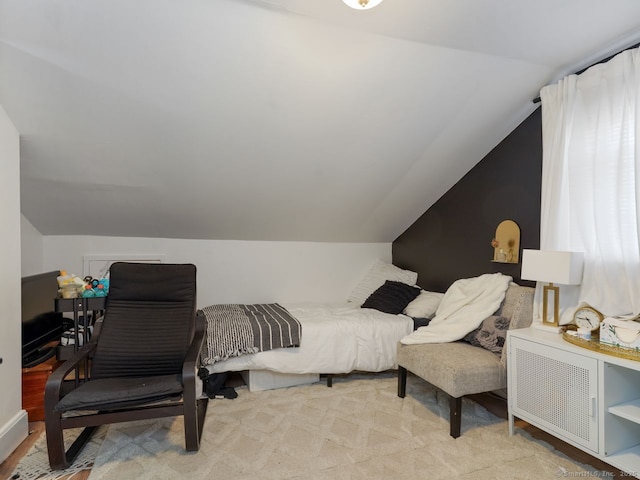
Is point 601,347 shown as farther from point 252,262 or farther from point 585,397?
point 252,262

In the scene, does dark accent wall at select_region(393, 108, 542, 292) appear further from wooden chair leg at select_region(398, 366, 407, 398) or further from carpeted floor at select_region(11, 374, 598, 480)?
carpeted floor at select_region(11, 374, 598, 480)

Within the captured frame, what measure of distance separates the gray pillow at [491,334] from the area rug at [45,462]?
2.66 meters

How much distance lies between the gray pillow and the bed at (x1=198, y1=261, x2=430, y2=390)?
69cm

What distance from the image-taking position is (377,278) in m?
4.36

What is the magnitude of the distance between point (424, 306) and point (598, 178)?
1.79m

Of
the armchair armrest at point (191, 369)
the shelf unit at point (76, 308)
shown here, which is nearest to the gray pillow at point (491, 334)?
the armchair armrest at point (191, 369)

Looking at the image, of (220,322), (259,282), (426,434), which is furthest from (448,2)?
(259,282)

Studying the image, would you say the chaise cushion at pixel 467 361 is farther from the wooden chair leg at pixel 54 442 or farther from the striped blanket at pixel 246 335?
the wooden chair leg at pixel 54 442

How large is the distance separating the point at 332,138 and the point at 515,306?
1928 mm

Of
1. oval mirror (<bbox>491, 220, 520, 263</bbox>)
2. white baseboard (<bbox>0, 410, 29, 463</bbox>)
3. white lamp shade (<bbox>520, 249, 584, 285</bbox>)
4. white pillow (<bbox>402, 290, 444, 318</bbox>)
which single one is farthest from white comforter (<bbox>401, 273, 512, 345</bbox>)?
white baseboard (<bbox>0, 410, 29, 463</bbox>)

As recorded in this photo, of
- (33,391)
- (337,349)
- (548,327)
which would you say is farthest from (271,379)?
(548,327)

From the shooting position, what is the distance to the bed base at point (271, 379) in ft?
9.93

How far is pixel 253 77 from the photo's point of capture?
2.38 meters

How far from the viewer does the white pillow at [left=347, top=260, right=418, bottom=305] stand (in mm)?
4184
